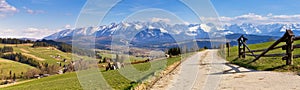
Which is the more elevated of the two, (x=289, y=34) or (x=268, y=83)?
(x=289, y=34)

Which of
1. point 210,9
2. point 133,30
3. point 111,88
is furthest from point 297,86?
point 133,30

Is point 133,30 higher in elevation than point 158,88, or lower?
higher

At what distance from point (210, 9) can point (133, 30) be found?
11.0 meters

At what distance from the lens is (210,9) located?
21.5 m

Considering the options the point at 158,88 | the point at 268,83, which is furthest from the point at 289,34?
the point at 158,88

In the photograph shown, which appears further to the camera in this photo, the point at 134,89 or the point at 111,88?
the point at 111,88

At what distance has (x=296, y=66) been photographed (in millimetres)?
15203

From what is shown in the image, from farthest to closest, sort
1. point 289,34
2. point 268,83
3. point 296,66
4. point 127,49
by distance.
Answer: point 127,49
point 289,34
point 296,66
point 268,83

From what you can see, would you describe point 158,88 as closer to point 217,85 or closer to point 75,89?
point 217,85

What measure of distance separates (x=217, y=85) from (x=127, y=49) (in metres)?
22.8

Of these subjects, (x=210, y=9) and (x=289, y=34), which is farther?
(x=210, y=9)

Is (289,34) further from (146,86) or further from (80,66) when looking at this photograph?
(80,66)

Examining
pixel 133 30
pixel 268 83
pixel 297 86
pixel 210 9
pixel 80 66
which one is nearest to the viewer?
pixel 297 86

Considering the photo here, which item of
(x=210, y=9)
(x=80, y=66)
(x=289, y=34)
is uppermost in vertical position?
(x=210, y=9)
